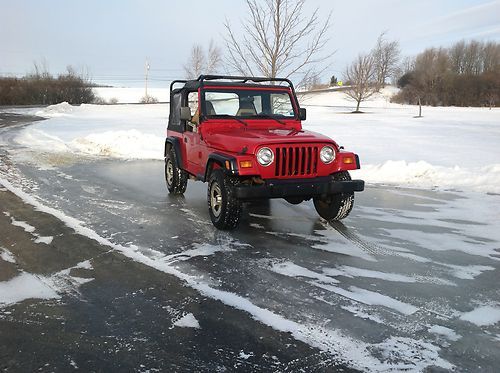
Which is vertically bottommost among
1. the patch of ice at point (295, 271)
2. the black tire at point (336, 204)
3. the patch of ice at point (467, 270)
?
the patch of ice at point (295, 271)

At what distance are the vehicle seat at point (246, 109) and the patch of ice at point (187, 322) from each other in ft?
13.0

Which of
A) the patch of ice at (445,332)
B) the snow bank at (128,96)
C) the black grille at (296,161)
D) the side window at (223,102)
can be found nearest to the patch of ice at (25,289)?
the black grille at (296,161)

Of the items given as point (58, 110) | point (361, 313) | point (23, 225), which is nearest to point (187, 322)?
point (361, 313)

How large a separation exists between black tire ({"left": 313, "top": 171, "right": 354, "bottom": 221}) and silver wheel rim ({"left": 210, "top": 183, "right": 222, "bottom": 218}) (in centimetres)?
141

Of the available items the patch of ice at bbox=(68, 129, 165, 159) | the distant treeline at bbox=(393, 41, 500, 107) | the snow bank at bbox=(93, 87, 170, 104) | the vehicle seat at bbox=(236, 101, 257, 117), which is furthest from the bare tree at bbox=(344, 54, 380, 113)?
the vehicle seat at bbox=(236, 101, 257, 117)

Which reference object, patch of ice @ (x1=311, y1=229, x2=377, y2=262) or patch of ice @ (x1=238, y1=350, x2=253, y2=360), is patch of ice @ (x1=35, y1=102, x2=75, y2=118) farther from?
patch of ice @ (x1=238, y1=350, x2=253, y2=360)

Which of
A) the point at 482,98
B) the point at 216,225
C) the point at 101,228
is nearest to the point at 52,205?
the point at 101,228

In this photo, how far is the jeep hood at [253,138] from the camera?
5.57 metres

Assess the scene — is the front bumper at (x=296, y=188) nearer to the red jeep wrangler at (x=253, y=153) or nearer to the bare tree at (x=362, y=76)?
the red jeep wrangler at (x=253, y=153)

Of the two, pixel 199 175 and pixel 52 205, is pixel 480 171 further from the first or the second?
pixel 52 205

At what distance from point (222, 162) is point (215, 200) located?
65cm

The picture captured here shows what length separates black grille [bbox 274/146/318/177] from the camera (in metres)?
5.61

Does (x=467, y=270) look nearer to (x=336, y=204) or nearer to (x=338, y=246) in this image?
(x=338, y=246)

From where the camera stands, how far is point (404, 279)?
173 inches
